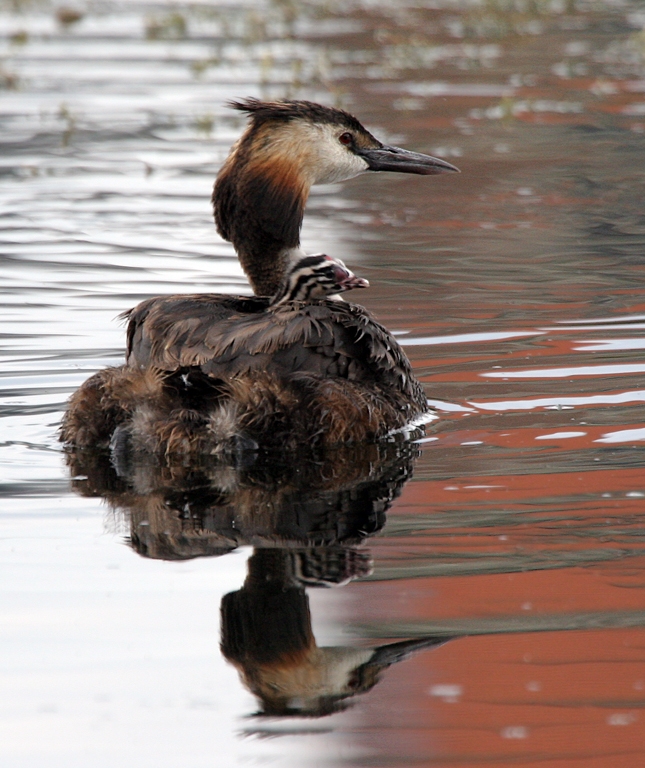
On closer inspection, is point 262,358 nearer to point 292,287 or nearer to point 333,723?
point 292,287

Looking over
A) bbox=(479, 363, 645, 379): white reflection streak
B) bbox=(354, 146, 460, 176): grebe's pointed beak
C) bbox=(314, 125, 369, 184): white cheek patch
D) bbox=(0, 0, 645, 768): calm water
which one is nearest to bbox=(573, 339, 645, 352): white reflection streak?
bbox=(0, 0, 645, 768): calm water

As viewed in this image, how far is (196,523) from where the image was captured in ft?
16.6

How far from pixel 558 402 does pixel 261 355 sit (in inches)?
62.6

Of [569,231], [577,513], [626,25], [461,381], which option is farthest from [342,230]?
[626,25]

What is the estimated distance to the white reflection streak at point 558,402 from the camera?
6.42m

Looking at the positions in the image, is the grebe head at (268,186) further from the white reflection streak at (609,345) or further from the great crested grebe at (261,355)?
the white reflection streak at (609,345)

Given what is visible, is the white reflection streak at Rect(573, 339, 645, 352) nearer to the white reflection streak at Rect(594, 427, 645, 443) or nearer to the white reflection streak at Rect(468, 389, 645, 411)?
the white reflection streak at Rect(468, 389, 645, 411)

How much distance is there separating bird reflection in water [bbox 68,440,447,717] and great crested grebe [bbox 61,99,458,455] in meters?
0.11

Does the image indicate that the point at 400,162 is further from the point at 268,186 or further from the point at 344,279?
the point at 344,279

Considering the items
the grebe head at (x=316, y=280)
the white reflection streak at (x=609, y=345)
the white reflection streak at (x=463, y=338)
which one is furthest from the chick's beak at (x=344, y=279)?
the white reflection streak at (x=609, y=345)

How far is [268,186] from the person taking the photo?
6.47 metres

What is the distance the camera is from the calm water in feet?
12.0

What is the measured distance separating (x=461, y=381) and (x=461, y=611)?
9.09ft

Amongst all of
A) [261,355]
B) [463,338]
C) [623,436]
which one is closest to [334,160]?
[463,338]
